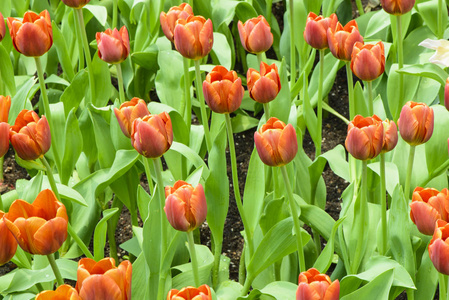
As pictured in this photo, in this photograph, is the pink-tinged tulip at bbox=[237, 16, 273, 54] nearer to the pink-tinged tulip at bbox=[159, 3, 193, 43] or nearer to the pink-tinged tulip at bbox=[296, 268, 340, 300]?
the pink-tinged tulip at bbox=[159, 3, 193, 43]

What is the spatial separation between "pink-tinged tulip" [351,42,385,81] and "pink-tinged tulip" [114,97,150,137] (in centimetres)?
45

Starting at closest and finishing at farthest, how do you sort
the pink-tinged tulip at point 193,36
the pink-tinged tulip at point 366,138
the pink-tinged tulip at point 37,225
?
the pink-tinged tulip at point 37,225 → the pink-tinged tulip at point 366,138 → the pink-tinged tulip at point 193,36

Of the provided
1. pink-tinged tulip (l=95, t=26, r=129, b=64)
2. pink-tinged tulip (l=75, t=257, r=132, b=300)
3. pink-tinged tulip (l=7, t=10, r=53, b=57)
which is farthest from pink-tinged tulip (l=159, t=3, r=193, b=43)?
pink-tinged tulip (l=75, t=257, r=132, b=300)

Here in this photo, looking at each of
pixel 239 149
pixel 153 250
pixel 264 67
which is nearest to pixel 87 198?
pixel 153 250

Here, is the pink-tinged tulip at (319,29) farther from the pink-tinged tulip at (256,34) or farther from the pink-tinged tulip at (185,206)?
the pink-tinged tulip at (185,206)

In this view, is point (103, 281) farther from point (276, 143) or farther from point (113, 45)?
point (113, 45)

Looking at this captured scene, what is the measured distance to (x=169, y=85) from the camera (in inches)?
78.4

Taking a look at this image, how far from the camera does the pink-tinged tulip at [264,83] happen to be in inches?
52.7

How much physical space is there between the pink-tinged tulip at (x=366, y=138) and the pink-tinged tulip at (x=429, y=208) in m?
0.11

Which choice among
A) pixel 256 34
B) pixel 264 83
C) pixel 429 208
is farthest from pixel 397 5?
pixel 429 208

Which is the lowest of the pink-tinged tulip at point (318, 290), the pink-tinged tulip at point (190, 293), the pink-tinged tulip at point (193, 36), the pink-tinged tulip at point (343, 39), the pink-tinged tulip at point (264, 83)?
the pink-tinged tulip at point (318, 290)

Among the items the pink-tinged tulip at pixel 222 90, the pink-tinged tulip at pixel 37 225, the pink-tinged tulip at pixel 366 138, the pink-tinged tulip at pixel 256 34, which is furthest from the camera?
the pink-tinged tulip at pixel 256 34

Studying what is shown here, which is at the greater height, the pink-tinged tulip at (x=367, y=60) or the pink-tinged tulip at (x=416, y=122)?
the pink-tinged tulip at (x=367, y=60)

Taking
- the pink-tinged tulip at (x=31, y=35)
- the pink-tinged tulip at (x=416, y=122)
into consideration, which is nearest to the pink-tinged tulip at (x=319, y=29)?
the pink-tinged tulip at (x=416, y=122)
